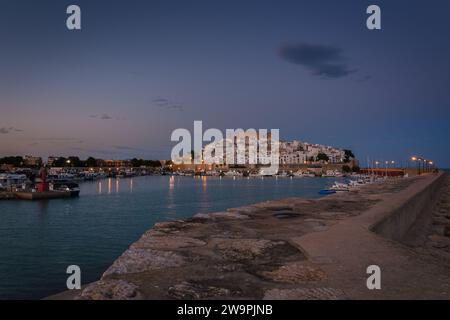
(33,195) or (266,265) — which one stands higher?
(266,265)

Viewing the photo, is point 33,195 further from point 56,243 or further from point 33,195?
point 56,243

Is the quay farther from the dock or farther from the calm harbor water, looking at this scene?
the calm harbor water

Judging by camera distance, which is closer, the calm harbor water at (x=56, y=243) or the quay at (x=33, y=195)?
the calm harbor water at (x=56, y=243)

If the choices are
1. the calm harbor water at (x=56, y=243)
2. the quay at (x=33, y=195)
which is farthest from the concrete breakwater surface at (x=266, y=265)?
the quay at (x=33, y=195)

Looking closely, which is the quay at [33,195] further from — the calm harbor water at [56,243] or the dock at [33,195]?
the calm harbor water at [56,243]

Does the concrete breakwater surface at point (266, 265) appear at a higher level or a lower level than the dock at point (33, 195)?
higher

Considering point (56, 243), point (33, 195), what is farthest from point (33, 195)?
point (56, 243)

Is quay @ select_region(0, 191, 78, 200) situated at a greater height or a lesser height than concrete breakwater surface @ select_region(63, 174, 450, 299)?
lesser

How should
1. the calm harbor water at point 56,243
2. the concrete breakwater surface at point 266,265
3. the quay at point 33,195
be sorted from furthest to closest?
the quay at point 33,195, the calm harbor water at point 56,243, the concrete breakwater surface at point 266,265

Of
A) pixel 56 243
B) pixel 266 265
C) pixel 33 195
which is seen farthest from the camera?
pixel 33 195

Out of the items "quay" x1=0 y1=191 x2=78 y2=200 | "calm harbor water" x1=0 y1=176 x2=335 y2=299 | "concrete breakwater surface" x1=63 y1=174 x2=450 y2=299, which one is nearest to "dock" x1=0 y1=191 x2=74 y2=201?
"quay" x1=0 y1=191 x2=78 y2=200
